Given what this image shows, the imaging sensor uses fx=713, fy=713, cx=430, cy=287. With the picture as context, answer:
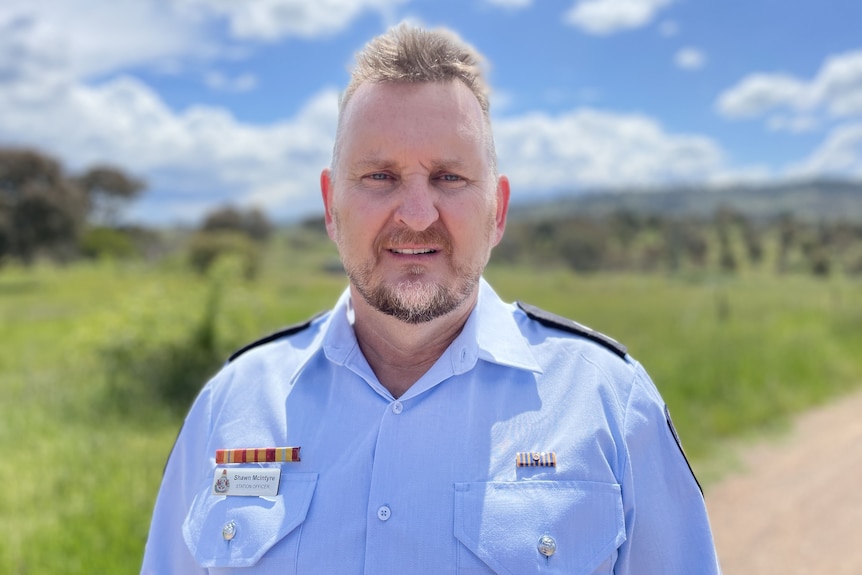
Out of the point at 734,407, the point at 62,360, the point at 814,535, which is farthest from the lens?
the point at 62,360

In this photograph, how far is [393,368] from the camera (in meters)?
1.97

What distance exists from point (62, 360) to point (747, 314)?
12917 millimetres

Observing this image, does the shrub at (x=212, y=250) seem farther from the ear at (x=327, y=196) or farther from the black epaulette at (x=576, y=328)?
the black epaulette at (x=576, y=328)

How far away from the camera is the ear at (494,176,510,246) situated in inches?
80.9

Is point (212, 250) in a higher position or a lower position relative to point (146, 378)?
higher

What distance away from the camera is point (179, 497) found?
198 cm

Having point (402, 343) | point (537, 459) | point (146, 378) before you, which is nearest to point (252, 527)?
point (402, 343)

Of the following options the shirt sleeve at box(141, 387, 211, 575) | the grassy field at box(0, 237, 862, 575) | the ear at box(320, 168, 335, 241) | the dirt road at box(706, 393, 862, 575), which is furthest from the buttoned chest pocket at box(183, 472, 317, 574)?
the dirt road at box(706, 393, 862, 575)

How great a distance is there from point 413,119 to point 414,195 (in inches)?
7.6

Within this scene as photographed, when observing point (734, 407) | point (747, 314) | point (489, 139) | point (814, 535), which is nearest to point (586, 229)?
point (747, 314)

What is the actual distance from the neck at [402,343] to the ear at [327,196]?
0.71ft

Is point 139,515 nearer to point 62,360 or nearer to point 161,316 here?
point 161,316

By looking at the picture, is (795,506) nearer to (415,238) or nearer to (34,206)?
(415,238)

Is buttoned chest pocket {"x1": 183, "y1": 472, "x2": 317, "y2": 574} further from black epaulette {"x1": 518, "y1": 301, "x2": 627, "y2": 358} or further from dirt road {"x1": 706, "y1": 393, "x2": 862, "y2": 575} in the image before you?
dirt road {"x1": 706, "y1": 393, "x2": 862, "y2": 575}
